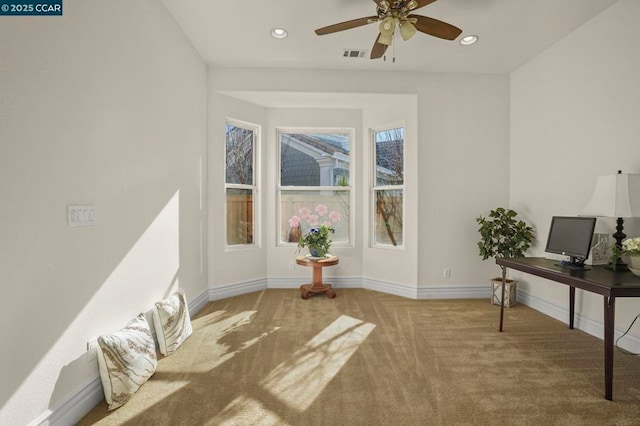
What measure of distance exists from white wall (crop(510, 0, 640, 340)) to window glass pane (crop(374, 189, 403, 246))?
4.76 feet

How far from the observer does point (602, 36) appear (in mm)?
2859

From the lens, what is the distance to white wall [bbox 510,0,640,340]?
105 inches

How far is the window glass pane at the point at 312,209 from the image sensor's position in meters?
4.67

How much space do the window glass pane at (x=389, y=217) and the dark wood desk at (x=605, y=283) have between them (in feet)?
5.95

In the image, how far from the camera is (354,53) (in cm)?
360

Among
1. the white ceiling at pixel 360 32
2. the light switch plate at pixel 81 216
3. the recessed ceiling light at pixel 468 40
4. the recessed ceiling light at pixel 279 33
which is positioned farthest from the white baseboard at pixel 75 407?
the recessed ceiling light at pixel 468 40

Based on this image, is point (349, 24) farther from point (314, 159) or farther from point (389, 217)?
point (389, 217)

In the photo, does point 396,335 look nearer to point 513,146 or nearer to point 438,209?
point 438,209

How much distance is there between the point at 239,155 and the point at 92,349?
295cm

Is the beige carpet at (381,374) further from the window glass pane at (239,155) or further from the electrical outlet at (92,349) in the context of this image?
the window glass pane at (239,155)

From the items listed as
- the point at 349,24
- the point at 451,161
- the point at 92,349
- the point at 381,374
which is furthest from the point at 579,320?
the point at 92,349

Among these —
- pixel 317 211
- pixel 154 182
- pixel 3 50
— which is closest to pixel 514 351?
pixel 317 211

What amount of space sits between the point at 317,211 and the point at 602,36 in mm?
3524

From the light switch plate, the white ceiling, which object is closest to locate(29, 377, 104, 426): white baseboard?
the light switch plate
